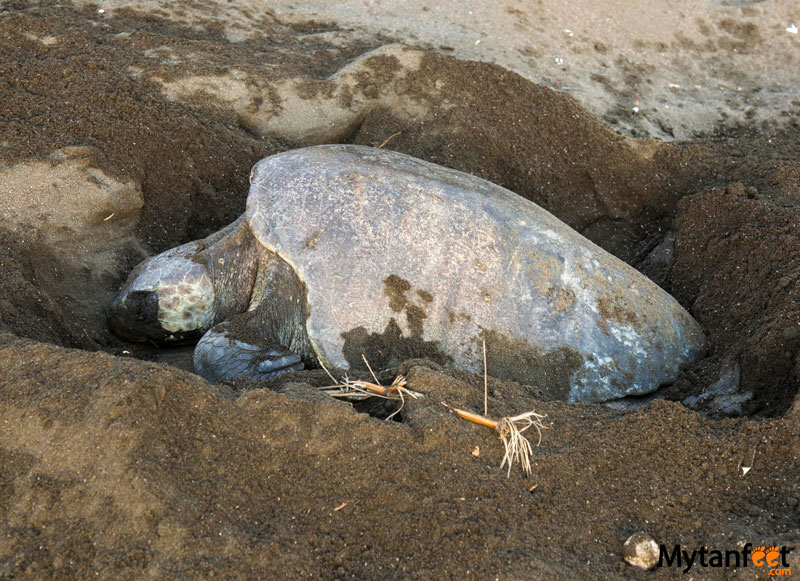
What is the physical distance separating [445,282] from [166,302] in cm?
131

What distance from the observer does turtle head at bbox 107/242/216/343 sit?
11.0ft

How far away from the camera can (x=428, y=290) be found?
2.99 meters

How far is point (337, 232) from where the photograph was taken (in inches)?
118

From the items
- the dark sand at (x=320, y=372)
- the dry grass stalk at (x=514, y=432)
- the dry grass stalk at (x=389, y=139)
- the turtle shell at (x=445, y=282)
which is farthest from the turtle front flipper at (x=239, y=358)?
the dry grass stalk at (x=389, y=139)

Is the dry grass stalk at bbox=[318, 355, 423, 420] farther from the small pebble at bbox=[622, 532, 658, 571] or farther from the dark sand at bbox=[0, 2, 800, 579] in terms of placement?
the small pebble at bbox=[622, 532, 658, 571]

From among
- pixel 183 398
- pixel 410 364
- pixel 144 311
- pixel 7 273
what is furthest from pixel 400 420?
pixel 7 273

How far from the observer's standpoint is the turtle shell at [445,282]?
2.96 m

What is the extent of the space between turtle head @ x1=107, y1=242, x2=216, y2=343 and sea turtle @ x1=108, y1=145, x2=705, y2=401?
0.30 m

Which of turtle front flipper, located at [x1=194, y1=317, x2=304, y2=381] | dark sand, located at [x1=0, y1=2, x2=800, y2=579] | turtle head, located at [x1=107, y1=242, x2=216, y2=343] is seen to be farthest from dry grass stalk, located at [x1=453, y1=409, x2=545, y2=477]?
turtle head, located at [x1=107, y1=242, x2=216, y2=343]

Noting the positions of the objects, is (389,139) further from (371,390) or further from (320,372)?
(371,390)

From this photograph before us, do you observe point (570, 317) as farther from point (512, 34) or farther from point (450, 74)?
point (512, 34)

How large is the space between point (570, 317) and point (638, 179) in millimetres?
1638

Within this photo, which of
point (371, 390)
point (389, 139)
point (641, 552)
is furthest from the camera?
point (389, 139)

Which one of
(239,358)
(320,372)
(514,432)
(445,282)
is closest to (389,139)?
(445,282)
